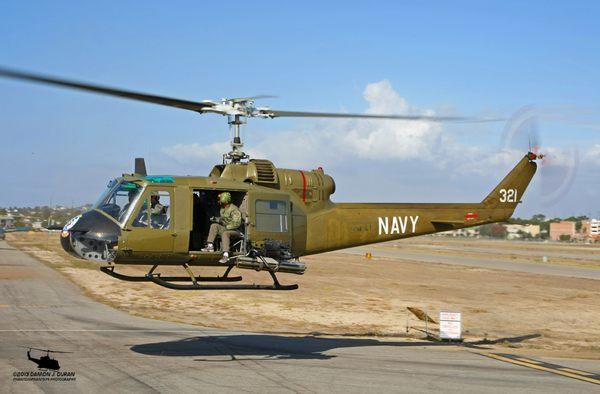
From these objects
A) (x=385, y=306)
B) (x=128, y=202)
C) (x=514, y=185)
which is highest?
(x=514, y=185)

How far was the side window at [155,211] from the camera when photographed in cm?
1468

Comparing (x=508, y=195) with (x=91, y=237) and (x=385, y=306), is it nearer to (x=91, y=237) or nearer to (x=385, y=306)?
(x=91, y=237)

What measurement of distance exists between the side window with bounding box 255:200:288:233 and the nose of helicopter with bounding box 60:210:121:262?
3.33 m

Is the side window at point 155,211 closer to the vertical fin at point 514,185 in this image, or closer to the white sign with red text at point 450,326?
the vertical fin at point 514,185

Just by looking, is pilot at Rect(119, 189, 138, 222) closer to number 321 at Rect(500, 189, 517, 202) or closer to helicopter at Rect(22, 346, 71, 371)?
helicopter at Rect(22, 346, 71, 371)

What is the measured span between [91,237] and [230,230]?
10.2ft

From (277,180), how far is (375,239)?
12.1ft

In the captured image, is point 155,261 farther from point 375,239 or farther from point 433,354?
point 433,354

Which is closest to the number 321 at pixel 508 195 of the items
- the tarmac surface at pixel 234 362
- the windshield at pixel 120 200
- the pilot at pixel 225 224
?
the tarmac surface at pixel 234 362

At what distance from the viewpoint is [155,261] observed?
1504 cm

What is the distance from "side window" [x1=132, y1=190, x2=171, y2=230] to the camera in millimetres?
14680

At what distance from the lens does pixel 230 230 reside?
15.4 metres

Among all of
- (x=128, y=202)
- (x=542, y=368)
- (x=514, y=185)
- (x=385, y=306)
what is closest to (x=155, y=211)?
(x=128, y=202)

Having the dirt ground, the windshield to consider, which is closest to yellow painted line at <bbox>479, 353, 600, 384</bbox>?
the dirt ground
